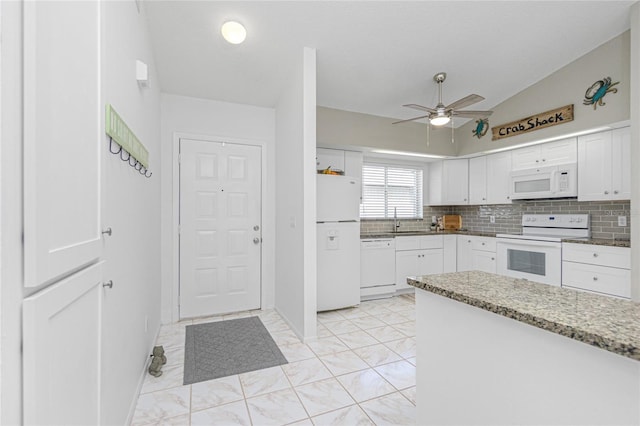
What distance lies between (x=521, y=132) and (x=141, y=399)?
4.95 metres

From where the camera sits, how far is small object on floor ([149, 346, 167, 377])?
85.7 inches

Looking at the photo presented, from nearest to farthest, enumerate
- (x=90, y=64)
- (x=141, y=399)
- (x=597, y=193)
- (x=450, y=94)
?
(x=90, y=64) → (x=141, y=399) → (x=597, y=193) → (x=450, y=94)

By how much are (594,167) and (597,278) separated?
1251mm

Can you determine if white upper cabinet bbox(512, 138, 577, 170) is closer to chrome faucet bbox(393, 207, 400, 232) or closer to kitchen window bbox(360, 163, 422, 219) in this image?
kitchen window bbox(360, 163, 422, 219)

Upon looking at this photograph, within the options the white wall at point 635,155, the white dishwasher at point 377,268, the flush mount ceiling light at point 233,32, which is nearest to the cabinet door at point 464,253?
the white dishwasher at point 377,268

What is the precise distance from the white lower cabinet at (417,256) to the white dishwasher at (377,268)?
0.39 ft

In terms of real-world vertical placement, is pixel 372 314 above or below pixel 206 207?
below

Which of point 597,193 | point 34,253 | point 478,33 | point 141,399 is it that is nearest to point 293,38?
point 478,33

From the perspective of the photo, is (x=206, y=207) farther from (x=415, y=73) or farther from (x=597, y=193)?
(x=597, y=193)

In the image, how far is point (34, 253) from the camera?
0.64 meters

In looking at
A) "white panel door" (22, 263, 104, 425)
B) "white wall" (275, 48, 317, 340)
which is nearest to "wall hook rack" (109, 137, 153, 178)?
"white panel door" (22, 263, 104, 425)

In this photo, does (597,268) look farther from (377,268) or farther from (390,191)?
(390,191)

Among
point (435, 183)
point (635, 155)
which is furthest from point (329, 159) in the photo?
point (635, 155)

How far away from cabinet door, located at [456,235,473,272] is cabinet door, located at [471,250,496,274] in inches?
3.2
